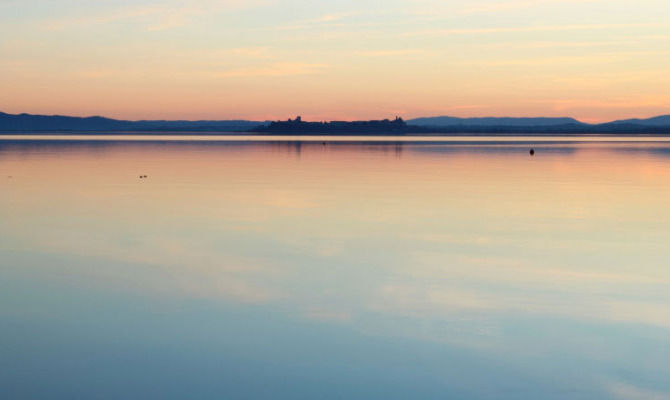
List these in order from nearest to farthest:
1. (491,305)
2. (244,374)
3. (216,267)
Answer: (244,374) < (491,305) < (216,267)

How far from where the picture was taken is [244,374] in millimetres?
6473

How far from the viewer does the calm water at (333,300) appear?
6387 millimetres

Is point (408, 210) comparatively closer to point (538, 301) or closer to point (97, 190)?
point (538, 301)

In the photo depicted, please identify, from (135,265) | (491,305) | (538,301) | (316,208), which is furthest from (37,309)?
(316,208)

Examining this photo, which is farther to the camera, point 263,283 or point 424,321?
point 263,283

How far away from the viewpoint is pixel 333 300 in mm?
8984

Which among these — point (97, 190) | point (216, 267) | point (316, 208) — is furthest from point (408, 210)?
point (97, 190)

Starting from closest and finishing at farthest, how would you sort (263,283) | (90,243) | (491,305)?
(491,305) → (263,283) → (90,243)

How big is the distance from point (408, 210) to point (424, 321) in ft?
Result: 31.2

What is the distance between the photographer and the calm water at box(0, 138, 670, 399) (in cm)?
639

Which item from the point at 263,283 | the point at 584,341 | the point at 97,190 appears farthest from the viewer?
the point at 97,190

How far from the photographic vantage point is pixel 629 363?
676 centimetres

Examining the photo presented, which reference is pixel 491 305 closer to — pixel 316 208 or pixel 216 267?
pixel 216 267

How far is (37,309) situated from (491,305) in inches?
204
